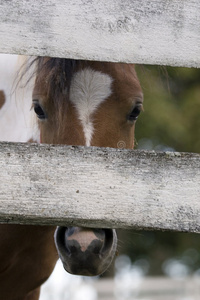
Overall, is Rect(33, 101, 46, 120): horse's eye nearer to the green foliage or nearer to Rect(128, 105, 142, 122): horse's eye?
Rect(128, 105, 142, 122): horse's eye

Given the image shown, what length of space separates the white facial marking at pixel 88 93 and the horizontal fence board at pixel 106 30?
0.91 m

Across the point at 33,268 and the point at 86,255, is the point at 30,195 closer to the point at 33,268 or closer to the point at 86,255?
the point at 86,255

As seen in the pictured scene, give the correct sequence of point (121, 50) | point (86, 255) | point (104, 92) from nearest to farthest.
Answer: point (121, 50)
point (86, 255)
point (104, 92)

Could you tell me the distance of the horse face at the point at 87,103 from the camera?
2770mm

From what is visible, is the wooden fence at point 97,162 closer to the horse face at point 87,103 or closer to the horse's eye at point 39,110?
the horse face at point 87,103

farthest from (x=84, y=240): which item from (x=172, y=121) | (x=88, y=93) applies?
(x=172, y=121)

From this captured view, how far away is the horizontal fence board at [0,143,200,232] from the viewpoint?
5.71 ft

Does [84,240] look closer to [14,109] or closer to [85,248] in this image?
[85,248]

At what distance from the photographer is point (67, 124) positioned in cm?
279

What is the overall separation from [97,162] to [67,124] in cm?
104

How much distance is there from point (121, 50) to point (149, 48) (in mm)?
93

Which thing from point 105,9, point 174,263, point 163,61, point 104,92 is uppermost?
point 105,9

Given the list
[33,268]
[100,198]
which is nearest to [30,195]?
[100,198]

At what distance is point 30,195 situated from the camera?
1744mm
